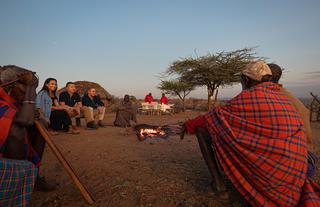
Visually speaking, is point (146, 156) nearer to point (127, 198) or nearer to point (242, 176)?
point (127, 198)

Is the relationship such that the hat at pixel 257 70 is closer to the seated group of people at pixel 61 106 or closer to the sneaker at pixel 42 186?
the sneaker at pixel 42 186

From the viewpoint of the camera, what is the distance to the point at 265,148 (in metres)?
2.12

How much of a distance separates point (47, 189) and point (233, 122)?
2.39 metres

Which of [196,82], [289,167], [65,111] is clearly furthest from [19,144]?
[196,82]

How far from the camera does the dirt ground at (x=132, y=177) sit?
104 inches

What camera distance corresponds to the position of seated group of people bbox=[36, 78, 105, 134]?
6.24 metres

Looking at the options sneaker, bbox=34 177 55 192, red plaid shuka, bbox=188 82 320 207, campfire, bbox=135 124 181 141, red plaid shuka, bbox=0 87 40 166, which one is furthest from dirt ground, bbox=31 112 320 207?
campfire, bbox=135 124 181 141

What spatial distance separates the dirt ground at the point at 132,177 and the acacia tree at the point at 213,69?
1416 cm

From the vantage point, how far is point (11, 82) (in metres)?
2.33

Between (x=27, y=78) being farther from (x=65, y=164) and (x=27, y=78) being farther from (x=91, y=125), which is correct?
(x=91, y=125)

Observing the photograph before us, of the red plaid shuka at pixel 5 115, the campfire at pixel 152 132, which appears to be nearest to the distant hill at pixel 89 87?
the campfire at pixel 152 132

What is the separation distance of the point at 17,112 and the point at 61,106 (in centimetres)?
531

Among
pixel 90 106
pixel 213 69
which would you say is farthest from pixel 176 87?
pixel 90 106

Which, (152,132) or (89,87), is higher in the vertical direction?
(89,87)
